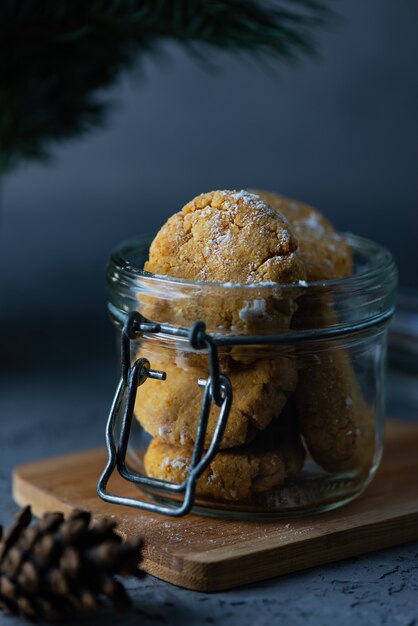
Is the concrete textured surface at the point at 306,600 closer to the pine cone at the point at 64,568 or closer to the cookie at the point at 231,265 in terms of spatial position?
→ the pine cone at the point at 64,568

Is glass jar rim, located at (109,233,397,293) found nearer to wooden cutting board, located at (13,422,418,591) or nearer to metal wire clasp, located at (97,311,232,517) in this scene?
metal wire clasp, located at (97,311,232,517)

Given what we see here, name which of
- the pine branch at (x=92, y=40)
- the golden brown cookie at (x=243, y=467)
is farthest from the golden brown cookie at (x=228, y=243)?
the pine branch at (x=92, y=40)

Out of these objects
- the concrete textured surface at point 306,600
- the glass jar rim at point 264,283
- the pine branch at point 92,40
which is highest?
the pine branch at point 92,40

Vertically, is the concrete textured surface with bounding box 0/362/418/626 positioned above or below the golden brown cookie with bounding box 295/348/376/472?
below

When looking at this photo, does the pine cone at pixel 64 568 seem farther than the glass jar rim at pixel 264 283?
No

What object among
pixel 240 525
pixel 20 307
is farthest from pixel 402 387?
pixel 20 307

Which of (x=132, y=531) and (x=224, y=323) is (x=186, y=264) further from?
(x=132, y=531)

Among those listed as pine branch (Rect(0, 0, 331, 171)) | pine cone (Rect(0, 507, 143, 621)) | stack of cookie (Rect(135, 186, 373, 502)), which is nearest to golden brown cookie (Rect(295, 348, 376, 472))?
stack of cookie (Rect(135, 186, 373, 502))
